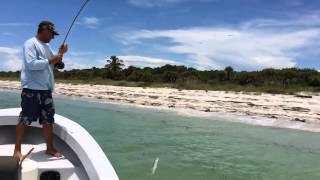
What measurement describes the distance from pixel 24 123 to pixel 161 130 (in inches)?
447

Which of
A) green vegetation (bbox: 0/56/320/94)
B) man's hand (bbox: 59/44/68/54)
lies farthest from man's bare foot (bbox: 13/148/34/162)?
green vegetation (bbox: 0/56/320/94)

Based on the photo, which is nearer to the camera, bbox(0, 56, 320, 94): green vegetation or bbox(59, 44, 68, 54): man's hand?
bbox(59, 44, 68, 54): man's hand

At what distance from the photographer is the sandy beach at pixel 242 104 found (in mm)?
19016

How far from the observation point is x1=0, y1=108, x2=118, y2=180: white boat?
482cm

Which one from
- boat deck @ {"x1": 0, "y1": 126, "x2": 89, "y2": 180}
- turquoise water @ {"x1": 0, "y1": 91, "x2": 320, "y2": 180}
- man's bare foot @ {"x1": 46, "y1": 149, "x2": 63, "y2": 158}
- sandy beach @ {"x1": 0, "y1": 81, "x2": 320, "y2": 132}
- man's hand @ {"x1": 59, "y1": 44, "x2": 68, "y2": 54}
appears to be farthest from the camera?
sandy beach @ {"x1": 0, "y1": 81, "x2": 320, "y2": 132}

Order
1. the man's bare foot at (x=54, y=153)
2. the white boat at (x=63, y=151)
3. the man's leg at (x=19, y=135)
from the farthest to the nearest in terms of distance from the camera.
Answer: the man's bare foot at (x=54, y=153) < the man's leg at (x=19, y=135) < the white boat at (x=63, y=151)

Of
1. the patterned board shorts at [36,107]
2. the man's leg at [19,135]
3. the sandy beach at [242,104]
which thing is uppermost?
the patterned board shorts at [36,107]

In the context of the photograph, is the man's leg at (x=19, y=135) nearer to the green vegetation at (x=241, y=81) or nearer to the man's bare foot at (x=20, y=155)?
the man's bare foot at (x=20, y=155)

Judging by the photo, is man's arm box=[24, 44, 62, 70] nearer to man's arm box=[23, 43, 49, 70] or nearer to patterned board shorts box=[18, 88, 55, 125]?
man's arm box=[23, 43, 49, 70]

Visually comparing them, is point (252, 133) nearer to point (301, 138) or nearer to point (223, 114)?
point (301, 138)

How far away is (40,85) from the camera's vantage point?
18.2 ft

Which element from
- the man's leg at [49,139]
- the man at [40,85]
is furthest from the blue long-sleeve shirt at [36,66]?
the man's leg at [49,139]

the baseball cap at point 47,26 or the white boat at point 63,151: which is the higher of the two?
the baseball cap at point 47,26

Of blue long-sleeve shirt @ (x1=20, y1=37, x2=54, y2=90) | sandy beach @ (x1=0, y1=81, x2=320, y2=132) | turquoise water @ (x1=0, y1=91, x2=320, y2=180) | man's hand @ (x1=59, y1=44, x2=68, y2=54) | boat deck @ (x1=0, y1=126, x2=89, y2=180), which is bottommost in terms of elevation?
turquoise water @ (x1=0, y1=91, x2=320, y2=180)
